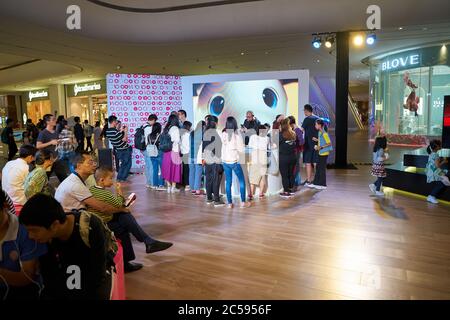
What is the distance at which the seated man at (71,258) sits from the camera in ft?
5.48

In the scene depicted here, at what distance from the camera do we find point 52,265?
69.2 inches

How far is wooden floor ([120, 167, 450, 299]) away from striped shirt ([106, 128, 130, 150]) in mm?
2314

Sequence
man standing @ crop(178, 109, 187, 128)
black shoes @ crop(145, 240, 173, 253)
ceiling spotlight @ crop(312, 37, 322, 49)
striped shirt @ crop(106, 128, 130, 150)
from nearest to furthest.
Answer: black shoes @ crop(145, 240, 173, 253) → man standing @ crop(178, 109, 187, 128) → striped shirt @ crop(106, 128, 130, 150) → ceiling spotlight @ crop(312, 37, 322, 49)

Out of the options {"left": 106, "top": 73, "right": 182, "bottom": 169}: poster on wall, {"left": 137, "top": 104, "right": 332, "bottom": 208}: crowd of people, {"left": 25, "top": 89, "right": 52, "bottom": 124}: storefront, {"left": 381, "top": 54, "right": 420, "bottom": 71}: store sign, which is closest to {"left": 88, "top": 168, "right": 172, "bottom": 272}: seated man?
{"left": 137, "top": 104, "right": 332, "bottom": 208}: crowd of people

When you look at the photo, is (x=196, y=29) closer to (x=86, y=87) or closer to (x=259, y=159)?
(x=259, y=159)

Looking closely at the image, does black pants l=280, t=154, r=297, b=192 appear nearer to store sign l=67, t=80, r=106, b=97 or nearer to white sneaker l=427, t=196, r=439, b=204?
white sneaker l=427, t=196, r=439, b=204

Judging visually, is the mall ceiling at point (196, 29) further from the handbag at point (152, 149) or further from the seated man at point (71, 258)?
the seated man at point (71, 258)

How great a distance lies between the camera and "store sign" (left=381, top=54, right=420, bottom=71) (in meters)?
12.9

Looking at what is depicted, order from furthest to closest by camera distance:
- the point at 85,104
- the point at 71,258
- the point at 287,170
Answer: the point at 85,104 < the point at 287,170 < the point at 71,258

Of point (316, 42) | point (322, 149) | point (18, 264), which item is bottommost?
point (18, 264)

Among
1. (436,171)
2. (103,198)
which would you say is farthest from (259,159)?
(103,198)

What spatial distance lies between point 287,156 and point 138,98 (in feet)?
19.1

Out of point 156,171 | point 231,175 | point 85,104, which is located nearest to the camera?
point 231,175

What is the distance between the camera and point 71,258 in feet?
5.69
